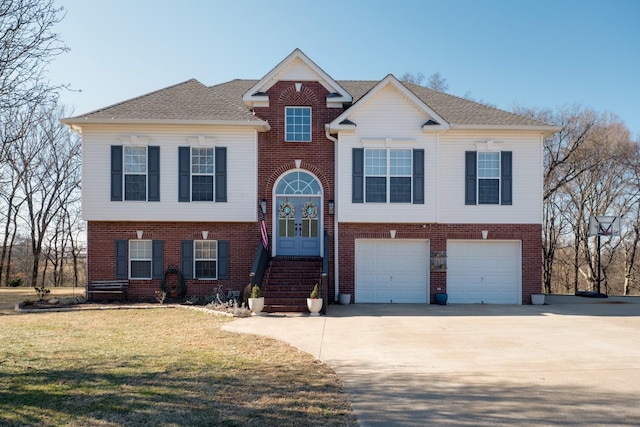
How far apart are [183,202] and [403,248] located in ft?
26.0

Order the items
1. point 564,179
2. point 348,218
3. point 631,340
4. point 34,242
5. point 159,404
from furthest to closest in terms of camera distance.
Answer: point 34,242, point 564,179, point 348,218, point 631,340, point 159,404

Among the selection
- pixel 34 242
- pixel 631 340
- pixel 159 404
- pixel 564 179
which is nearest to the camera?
pixel 159 404

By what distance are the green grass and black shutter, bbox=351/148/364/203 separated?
7455 mm

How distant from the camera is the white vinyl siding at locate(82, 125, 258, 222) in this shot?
16562 mm

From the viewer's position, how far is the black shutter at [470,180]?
1703cm

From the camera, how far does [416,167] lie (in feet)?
54.6

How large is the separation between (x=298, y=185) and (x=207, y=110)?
4195mm

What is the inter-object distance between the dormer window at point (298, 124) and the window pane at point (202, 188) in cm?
325

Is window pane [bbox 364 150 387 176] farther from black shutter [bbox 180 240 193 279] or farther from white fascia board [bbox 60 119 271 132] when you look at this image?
black shutter [bbox 180 240 193 279]

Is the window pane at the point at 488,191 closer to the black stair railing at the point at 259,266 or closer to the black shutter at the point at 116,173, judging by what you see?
the black stair railing at the point at 259,266

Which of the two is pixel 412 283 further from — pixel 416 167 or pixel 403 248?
pixel 416 167

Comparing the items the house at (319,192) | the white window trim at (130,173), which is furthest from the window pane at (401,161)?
the white window trim at (130,173)

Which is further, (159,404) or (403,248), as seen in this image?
(403,248)

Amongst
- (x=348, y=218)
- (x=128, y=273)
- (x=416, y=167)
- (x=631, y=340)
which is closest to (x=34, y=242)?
(x=128, y=273)
